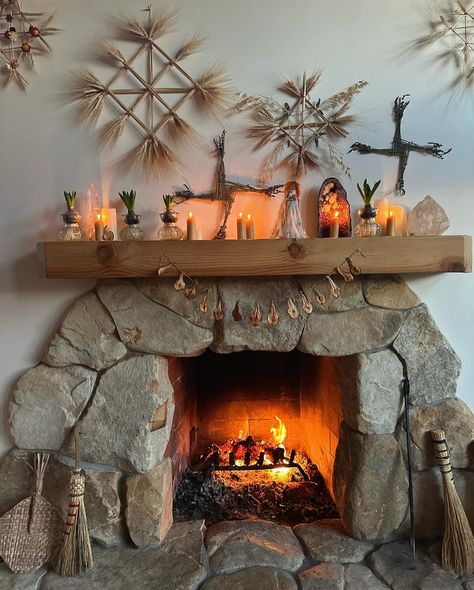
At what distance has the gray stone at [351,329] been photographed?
145 centimetres

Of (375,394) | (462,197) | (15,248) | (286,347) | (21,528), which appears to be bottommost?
(21,528)

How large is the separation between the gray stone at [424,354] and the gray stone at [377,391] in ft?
0.15

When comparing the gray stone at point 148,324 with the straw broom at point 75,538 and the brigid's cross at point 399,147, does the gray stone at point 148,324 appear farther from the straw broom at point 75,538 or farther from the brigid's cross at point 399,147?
the brigid's cross at point 399,147

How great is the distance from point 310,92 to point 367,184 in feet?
1.25

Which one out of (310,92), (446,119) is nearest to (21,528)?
(310,92)

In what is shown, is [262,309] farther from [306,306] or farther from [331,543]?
[331,543]

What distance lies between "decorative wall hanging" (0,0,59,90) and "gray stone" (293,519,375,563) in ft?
6.13

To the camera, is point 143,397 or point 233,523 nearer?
point 143,397

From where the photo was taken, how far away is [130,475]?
1479 mm

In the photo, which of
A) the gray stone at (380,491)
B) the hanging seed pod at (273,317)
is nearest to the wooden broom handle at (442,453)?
the gray stone at (380,491)

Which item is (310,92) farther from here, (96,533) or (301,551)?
(96,533)

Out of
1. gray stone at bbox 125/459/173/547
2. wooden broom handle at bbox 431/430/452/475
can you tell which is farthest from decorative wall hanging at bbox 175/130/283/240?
wooden broom handle at bbox 431/430/452/475

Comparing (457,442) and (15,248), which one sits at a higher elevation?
(15,248)

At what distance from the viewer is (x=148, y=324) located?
1.46 m
